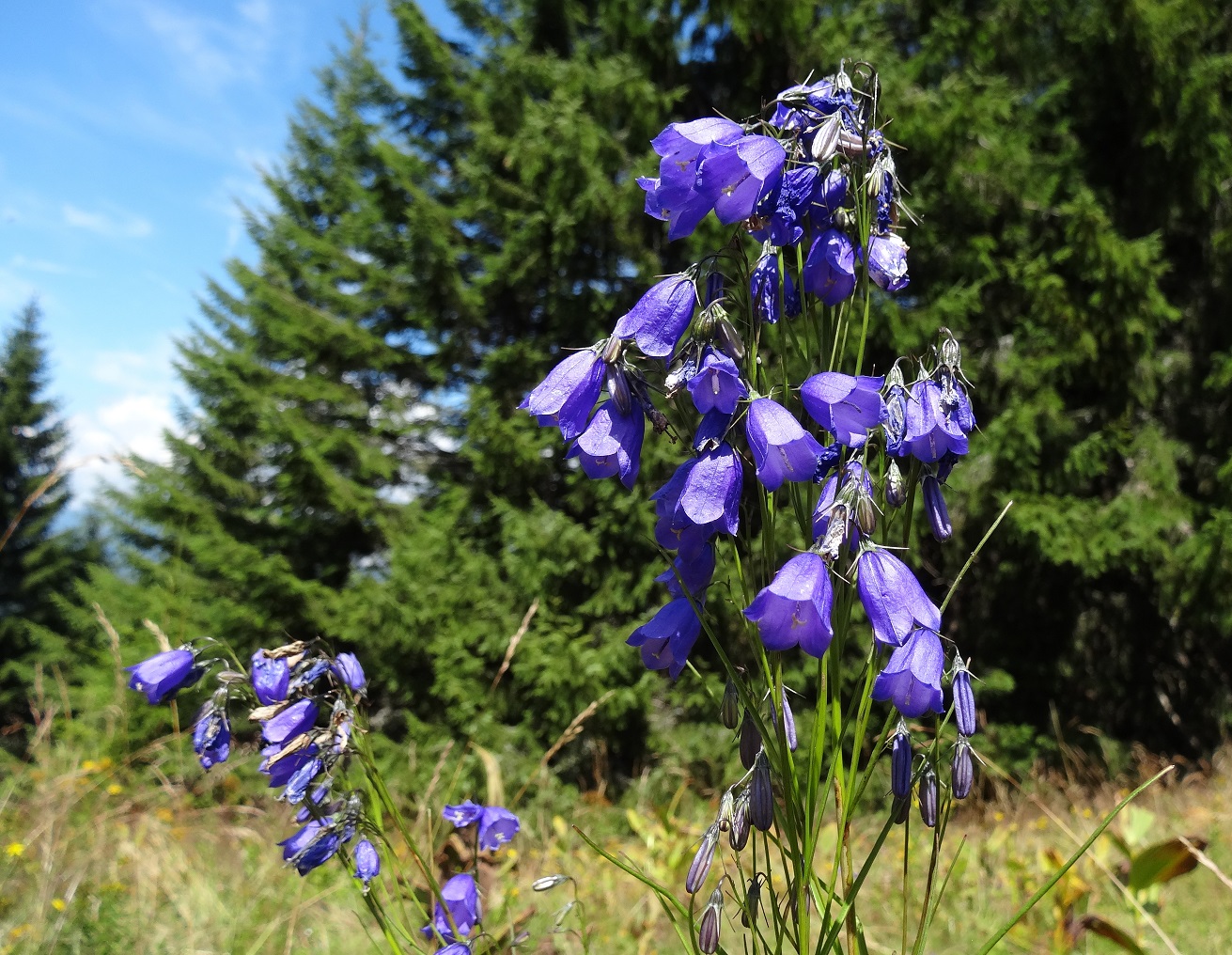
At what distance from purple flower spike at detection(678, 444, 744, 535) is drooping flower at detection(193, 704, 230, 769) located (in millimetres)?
979

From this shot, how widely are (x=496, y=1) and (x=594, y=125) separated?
2557mm

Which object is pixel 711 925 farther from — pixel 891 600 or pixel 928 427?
pixel 928 427

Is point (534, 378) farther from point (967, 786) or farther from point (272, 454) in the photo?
point (967, 786)

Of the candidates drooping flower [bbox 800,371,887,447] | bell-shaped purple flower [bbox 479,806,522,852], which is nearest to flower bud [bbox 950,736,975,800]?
drooping flower [bbox 800,371,887,447]

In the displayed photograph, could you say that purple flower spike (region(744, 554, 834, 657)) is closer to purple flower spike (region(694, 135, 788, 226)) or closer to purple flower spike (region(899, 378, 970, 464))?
purple flower spike (region(899, 378, 970, 464))

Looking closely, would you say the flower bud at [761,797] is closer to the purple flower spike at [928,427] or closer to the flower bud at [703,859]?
the flower bud at [703,859]

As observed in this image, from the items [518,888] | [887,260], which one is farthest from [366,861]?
[518,888]

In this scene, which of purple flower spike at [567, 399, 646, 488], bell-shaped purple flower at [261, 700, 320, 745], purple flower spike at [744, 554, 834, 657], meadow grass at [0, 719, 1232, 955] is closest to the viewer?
purple flower spike at [744, 554, 834, 657]

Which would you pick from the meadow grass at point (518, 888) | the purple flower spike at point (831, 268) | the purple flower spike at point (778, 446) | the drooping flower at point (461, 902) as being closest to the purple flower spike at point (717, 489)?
the purple flower spike at point (778, 446)

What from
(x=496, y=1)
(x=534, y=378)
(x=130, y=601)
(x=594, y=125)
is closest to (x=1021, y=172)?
(x=594, y=125)

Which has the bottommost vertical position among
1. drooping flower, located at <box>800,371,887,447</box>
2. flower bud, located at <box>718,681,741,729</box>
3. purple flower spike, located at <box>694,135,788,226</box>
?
flower bud, located at <box>718,681,741,729</box>

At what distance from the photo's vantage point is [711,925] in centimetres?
94

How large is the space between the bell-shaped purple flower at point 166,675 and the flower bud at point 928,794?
1.20 metres

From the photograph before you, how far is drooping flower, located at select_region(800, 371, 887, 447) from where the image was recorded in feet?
2.76
